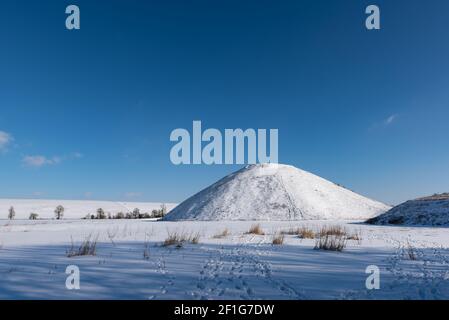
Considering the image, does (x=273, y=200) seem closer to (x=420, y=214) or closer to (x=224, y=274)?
(x=420, y=214)

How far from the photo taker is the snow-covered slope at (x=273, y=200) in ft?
165

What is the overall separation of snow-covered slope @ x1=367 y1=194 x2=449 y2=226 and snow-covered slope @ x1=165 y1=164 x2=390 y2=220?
13.6m

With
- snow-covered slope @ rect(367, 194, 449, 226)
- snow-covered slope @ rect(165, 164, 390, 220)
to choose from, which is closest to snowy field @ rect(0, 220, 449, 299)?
snow-covered slope @ rect(367, 194, 449, 226)

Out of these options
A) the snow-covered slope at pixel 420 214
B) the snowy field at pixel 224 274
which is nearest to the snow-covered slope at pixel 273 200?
the snow-covered slope at pixel 420 214

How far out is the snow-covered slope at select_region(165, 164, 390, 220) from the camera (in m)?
50.2

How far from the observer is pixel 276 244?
1310cm

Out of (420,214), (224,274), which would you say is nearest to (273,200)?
(420,214)

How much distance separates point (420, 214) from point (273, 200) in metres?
24.7

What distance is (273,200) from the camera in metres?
54.7

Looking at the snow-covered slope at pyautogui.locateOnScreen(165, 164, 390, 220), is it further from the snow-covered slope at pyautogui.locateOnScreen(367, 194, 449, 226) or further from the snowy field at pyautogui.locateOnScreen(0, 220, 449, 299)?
the snowy field at pyautogui.locateOnScreen(0, 220, 449, 299)

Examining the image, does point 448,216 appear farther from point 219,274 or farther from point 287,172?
point 287,172

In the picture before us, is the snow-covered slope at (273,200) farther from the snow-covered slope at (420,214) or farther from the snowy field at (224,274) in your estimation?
the snowy field at (224,274)
